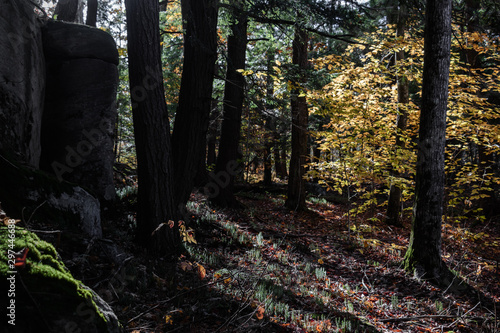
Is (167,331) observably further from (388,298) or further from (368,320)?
(388,298)

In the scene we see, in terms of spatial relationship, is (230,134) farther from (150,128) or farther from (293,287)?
(293,287)

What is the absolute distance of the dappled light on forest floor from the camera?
3.53 meters

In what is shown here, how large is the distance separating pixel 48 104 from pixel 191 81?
322cm

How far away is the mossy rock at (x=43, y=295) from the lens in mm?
1493

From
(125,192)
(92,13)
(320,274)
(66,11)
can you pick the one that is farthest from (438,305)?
(92,13)

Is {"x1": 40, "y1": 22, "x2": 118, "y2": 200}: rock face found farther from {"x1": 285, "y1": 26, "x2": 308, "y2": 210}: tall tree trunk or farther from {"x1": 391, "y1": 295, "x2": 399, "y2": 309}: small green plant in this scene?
{"x1": 285, "y1": 26, "x2": 308, "y2": 210}: tall tree trunk

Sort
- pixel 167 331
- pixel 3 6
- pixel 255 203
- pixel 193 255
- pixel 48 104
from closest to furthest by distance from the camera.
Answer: pixel 167 331 → pixel 3 6 → pixel 193 255 → pixel 48 104 → pixel 255 203

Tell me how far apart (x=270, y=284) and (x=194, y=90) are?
3.70 metres

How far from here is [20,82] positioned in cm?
503

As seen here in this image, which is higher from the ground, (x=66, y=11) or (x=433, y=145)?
(x=66, y=11)

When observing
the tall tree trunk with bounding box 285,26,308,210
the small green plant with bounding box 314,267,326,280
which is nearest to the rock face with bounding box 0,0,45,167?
the small green plant with bounding box 314,267,326,280

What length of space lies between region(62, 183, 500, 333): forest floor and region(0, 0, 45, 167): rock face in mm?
1997

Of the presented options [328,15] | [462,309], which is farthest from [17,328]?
[328,15]

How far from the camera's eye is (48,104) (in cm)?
642
